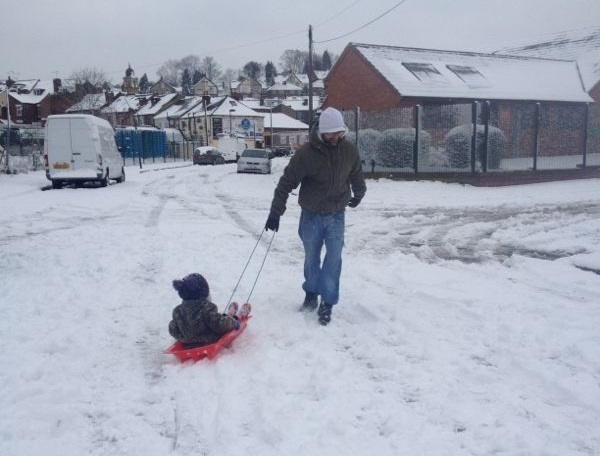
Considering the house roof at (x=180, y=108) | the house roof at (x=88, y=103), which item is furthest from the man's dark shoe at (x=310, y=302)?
the house roof at (x=180, y=108)

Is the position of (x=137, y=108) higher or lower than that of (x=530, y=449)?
higher

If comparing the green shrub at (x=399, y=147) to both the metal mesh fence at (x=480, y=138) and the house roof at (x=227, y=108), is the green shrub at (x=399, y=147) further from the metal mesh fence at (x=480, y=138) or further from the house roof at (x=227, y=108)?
the house roof at (x=227, y=108)

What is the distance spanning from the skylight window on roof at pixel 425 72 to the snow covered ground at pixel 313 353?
20792 mm

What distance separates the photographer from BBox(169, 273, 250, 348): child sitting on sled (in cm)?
434

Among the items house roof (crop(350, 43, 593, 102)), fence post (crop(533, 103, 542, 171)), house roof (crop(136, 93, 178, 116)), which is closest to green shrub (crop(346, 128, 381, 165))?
fence post (crop(533, 103, 542, 171))

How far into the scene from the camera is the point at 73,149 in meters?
18.3

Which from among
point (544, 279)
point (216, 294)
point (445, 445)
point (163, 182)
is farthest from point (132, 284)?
point (163, 182)

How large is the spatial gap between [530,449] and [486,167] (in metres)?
15.3

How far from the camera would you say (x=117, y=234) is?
9773 millimetres

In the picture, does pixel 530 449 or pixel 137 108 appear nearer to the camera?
pixel 530 449

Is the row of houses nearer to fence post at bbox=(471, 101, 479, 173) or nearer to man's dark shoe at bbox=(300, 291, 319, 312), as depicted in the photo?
fence post at bbox=(471, 101, 479, 173)

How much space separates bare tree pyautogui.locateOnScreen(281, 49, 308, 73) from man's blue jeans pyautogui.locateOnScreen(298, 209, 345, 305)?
129 metres

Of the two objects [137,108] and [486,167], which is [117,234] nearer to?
[486,167]

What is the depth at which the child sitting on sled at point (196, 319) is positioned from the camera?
4340 millimetres
